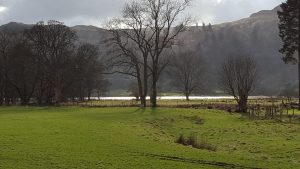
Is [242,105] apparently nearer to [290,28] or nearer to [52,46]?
[290,28]

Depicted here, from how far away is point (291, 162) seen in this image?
2242 cm

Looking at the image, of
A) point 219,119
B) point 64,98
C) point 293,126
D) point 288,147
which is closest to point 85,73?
point 64,98

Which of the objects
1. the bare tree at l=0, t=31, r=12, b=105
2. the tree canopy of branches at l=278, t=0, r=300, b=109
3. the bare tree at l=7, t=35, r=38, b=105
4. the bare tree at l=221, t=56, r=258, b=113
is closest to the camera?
the bare tree at l=221, t=56, r=258, b=113

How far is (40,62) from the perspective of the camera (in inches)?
3465

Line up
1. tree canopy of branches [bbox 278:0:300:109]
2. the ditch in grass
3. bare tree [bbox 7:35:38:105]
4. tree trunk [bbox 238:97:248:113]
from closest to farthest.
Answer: the ditch in grass → tree trunk [bbox 238:97:248:113] → tree canopy of branches [bbox 278:0:300:109] → bare tree [bbox 7:35:38:105]

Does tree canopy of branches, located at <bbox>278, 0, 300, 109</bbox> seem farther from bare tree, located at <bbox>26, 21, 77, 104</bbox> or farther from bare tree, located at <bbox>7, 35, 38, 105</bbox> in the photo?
bare tree, located at <bbox>7, 35, 38, 105</bbox>

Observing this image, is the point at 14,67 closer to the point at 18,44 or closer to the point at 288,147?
the point at 18,44

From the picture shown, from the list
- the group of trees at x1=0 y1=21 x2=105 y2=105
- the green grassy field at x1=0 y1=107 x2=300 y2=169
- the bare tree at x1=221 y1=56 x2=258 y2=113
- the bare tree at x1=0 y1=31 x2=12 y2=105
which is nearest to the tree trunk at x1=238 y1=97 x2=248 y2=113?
the bare tree at x1=221 y1=56 x2=258 y2=113

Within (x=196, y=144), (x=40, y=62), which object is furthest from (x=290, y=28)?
(x=40, y=62)

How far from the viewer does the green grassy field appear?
20016 millimetres

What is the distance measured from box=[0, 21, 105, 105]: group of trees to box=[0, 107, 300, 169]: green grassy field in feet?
169

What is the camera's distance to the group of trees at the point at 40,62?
3433 inches

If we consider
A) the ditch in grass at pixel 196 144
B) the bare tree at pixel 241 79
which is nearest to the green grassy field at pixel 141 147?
the ditch in grass at pixel 196 144

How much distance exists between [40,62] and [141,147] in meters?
67.6
